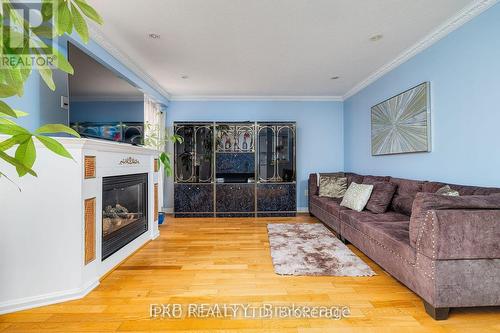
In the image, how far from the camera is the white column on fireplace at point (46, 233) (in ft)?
5.65

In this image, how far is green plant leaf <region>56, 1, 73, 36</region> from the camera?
0.44 m

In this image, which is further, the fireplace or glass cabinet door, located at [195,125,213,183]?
glass cabinet door, located at [195,125,213,183]

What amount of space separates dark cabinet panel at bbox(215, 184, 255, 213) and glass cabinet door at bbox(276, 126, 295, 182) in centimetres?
65

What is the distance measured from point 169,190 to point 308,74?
3474 mm

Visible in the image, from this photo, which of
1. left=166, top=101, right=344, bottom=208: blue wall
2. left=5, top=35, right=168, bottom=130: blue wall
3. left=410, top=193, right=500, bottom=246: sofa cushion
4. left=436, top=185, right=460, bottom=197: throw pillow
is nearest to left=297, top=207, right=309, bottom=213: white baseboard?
left=166, top=101, right=344, bottom=208: blue wall

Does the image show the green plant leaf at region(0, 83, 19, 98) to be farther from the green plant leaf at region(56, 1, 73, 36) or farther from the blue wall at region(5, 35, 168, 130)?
the blue wall at region(5, 35, 168, 130)

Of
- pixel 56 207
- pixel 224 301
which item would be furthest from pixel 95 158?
pixel 224 301

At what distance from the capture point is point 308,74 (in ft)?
12.5

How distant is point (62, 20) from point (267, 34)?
2.52 m

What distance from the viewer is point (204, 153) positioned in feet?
15.4

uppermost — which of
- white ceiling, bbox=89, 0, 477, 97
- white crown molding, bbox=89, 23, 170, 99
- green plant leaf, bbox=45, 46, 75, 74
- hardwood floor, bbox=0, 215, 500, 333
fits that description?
white ceiling, bbox=89, 0, 477, 97

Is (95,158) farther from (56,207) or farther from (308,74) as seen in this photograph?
(308,74)

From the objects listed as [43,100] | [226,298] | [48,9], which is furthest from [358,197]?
[43,100]

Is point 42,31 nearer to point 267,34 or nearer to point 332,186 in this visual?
point 267,34
